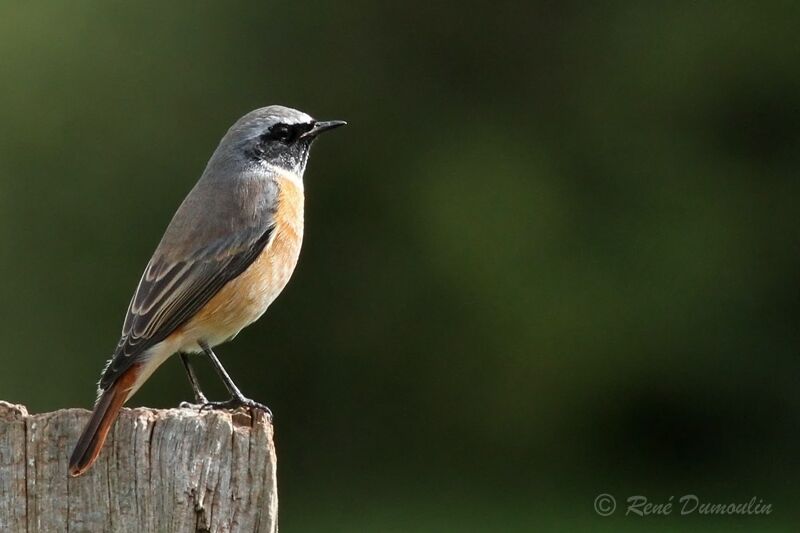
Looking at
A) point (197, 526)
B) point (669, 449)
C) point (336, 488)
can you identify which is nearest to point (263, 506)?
point (197, 526)

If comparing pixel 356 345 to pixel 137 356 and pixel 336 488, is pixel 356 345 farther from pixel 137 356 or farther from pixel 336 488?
pixel 137 356

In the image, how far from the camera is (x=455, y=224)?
1930 centimetres

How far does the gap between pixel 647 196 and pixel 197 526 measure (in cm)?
1570

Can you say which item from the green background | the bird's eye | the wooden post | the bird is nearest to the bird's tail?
the wooden post

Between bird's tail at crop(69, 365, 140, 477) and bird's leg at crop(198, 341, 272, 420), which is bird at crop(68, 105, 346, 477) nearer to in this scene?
bird's leg at crop(198, 341, 272, 420)
